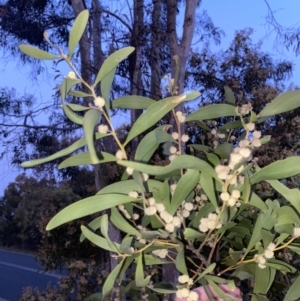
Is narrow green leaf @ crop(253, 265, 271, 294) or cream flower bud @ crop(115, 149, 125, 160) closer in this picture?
cream flower bud @ crop(115, 149, 125, 160)

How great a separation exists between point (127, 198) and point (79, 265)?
2826 millimetres

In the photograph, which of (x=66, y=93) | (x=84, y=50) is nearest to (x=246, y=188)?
(x=66, y=93)

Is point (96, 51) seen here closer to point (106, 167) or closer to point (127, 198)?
point (106, 167)

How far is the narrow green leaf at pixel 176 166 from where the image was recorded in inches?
17.7

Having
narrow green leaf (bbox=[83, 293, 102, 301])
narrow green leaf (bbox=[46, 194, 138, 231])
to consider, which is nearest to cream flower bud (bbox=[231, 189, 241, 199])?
narrow green leaf (bbox=[46, 194, 138, 231])

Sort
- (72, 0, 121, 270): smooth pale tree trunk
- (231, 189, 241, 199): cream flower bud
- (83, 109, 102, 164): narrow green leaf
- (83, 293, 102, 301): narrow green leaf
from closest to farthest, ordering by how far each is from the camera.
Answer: (83, 109, 102, 164): narrow green leaf < (231, 189, 241, 199): cream flower bud < (83, 293, 102, 301): narrow green leaf < (72, 0, 121, 270): smooth pale tree trunk

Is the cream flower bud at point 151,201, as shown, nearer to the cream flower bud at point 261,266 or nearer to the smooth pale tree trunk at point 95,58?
the cream flower bud at point 261,266

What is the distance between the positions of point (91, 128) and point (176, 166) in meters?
0.09

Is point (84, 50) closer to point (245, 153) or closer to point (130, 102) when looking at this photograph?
point (130, 102)

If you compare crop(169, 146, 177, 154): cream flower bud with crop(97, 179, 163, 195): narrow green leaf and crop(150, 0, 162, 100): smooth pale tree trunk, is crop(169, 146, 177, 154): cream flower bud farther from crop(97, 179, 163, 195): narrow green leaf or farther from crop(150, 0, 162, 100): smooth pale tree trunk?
crop(150, 0, 162, 100): smooth pale tree trunk

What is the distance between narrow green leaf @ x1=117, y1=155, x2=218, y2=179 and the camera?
0.45 metres

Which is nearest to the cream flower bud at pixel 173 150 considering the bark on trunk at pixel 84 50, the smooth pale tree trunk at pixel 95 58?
the smooth pale tree trunk at pixel 95 58

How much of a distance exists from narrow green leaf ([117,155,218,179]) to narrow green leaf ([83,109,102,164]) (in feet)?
0.09

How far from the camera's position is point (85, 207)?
1.75ft
